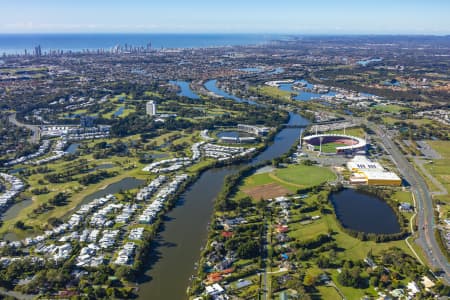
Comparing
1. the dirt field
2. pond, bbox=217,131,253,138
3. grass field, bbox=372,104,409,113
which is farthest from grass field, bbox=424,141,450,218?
pond, bbox=217,131,253,138

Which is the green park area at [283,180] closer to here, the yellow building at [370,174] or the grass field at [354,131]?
the yellow building at [370,174]

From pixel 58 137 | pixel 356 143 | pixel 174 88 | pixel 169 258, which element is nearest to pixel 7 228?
pixel 169 258

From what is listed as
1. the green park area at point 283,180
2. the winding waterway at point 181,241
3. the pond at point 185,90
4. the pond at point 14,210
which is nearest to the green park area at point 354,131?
the green park area at point 283,180

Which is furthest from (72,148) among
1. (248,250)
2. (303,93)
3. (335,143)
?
(303,93)

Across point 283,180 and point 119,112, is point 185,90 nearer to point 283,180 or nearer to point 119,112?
point 119,112

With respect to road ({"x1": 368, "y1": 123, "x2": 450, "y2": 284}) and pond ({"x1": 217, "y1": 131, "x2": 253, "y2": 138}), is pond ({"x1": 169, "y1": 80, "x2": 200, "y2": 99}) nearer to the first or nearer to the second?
pond ({"x1": 217, "y1": 131, "x2": 253, "y2": 138})

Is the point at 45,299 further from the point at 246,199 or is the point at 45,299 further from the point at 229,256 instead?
the point at 246,199
